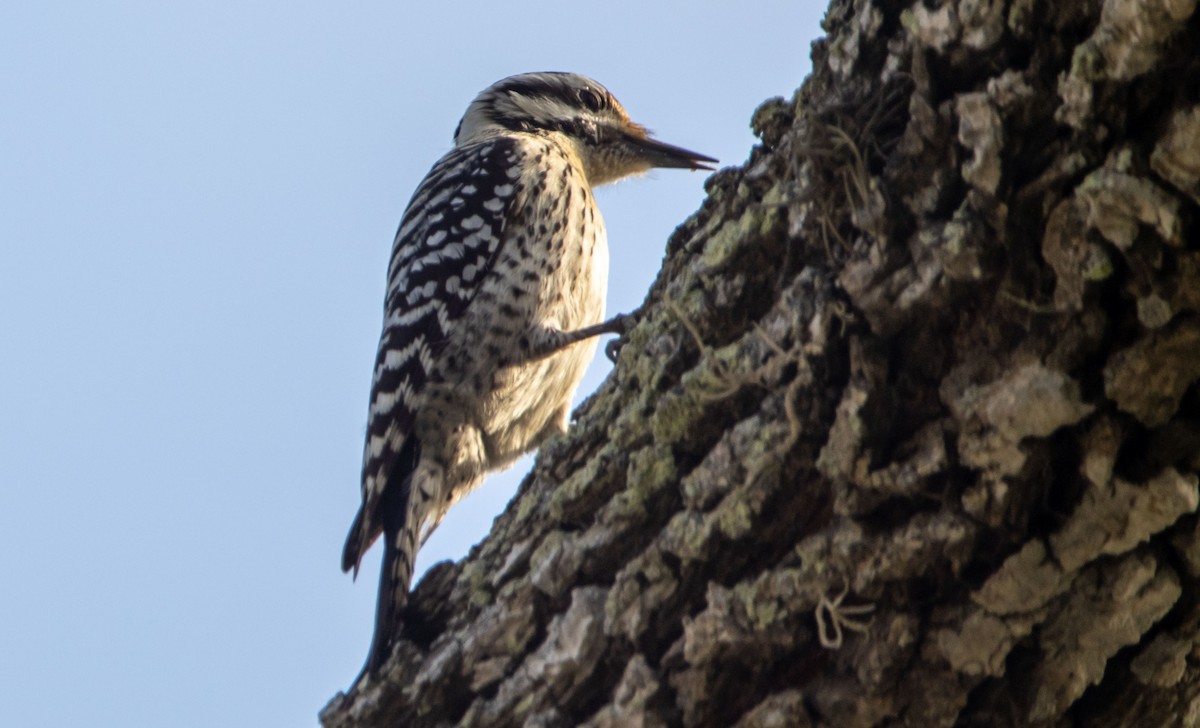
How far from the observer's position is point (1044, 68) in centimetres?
190

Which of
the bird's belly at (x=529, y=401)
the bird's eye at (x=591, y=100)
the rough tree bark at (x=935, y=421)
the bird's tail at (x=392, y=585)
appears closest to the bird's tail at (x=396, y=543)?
the bird's tail at (x=392, y=585)

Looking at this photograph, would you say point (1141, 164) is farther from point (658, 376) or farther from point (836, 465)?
point (658, 376)

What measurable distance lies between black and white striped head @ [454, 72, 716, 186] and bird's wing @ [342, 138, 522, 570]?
2.31ft

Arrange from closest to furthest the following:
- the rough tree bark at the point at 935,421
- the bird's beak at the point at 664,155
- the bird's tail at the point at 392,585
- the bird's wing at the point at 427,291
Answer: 1. the rough tree bark at the point at 935,421
2. the bird's tail at the point at 392,585
3. the bird's wing at the point at 427,291
4. the bird's beak at the point at 664,155

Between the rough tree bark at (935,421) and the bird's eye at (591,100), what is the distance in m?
4.28

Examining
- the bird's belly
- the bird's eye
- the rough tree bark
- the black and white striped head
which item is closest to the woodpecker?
the bird's belly

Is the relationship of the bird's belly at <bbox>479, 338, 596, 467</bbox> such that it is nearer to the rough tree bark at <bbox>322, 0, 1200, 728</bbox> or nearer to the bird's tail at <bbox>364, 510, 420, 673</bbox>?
the bird's tail at <bbox>364, 510, 420, 673</bbox>

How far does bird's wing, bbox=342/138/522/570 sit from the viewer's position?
4887 millimetres

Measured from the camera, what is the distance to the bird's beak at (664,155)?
6.57 meters

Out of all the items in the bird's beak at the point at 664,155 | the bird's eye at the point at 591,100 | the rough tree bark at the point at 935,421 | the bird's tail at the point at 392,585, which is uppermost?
the bird's eye at the point at 591,100

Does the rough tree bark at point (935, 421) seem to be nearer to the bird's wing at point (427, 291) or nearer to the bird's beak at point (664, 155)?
the bird's wing at point (427, 291)

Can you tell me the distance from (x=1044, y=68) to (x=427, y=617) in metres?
1.98

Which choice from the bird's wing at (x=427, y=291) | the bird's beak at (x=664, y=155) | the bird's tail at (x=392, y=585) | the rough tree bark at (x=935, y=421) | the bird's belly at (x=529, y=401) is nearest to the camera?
the rough tree bark at (x=935, y=421)

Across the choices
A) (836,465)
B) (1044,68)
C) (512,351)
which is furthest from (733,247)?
(512,351)
